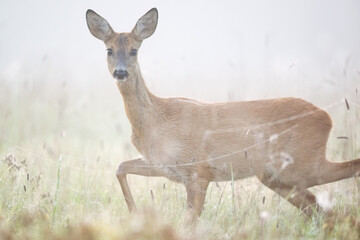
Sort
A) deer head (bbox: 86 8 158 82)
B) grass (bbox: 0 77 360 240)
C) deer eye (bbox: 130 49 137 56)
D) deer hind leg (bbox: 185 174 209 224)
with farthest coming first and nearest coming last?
deer eye (bbox: 130 49 137 56), deer head (bbox: 86 8 158 82), deer hind leg (bbox: 185 174 209 224), grass (bbox: 0 77 360 240)

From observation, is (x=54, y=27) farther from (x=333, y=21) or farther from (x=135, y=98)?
(x=135, y=98)

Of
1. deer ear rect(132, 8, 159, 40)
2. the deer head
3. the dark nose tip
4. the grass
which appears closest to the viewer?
the grass

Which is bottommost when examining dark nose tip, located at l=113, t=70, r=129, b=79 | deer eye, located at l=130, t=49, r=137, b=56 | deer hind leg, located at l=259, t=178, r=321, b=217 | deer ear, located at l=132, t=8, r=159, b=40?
deer hind leg, located at l=259, t=178, r=321, b=217

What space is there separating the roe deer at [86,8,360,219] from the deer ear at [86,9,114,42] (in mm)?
220

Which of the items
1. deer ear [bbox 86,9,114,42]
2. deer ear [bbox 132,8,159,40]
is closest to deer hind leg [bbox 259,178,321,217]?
deer ear [bbox 132,8,159,40]

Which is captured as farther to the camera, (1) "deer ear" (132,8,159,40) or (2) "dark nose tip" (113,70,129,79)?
(1) "deer ear" (132,8,159,40)

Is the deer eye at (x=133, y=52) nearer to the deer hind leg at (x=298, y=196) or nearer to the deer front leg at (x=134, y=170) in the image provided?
the deer front leg at (x=134, y=170)

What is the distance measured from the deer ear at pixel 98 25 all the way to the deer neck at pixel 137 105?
0.61 metres

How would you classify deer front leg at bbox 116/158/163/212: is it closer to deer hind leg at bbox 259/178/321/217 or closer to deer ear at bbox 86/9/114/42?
deer hind leg at bbox 259/178/321/217

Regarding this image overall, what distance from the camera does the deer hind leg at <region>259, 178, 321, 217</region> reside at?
604cm

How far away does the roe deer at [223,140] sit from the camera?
5859 mm

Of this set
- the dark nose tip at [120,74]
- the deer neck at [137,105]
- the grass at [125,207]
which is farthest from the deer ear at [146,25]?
the grass at [125,207]

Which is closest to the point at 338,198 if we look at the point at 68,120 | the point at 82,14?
the point at 68,120

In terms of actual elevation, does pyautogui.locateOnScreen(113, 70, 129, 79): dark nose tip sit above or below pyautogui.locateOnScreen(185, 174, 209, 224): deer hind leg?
above
